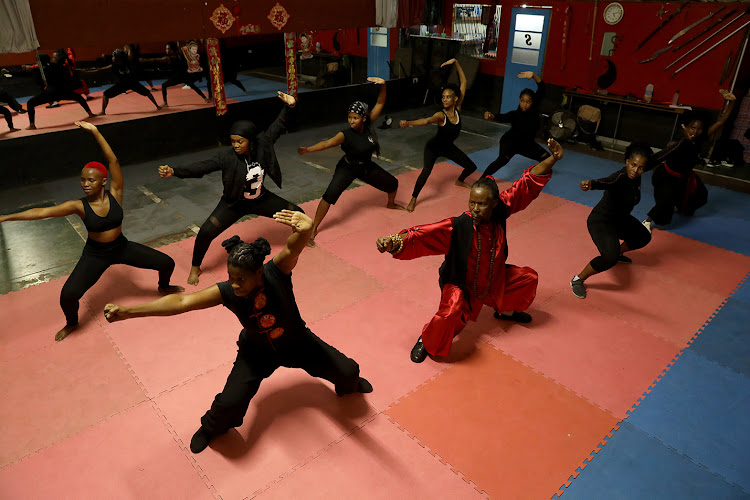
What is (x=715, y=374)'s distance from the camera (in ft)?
13.1

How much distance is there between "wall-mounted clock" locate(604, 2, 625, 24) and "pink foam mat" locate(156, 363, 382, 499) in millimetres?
8965

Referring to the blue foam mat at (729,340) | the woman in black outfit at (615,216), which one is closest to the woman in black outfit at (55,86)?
the woman in black outfit at (615,216)

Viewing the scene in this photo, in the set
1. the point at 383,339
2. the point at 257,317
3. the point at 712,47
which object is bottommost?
the point at 383,339

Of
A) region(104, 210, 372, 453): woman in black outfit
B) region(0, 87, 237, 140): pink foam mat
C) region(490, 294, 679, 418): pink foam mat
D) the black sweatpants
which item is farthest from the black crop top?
region(0, 87, 237, 140): pink foam mat

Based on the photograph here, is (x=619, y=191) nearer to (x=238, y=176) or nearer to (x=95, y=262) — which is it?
(x=238, y=176)

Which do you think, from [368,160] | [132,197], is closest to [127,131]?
[132,197]

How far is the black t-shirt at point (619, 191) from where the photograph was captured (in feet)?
16.1

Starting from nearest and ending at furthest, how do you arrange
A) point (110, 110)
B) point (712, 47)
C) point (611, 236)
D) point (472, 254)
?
point (472, 254) → point (611, 236) → point (712, 47) → point (110, 110)

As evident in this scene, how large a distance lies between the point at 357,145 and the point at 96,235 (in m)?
3.07

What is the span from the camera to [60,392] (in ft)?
12.3

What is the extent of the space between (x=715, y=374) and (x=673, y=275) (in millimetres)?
1685

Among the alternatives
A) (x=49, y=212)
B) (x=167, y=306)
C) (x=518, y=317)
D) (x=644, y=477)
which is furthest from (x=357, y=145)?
(x=644, y=477)

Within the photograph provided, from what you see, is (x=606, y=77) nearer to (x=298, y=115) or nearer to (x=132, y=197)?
(x=298, y=115)

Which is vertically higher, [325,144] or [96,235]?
[325,144]
